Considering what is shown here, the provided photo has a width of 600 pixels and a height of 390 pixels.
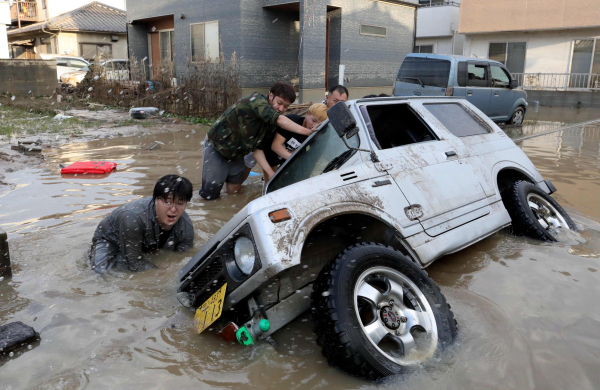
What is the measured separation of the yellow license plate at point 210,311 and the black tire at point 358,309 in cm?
54

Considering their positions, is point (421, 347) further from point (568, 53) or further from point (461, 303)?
point (568, 53)

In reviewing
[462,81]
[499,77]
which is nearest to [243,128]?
[462,81]

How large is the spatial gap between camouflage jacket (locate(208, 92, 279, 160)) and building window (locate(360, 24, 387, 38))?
13572mm

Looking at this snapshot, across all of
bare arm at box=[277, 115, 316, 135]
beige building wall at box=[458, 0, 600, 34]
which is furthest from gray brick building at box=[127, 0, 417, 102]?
bare arm at box=[277, 115, 316, 135]

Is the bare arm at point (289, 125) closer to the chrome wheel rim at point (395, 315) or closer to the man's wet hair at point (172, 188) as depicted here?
the man's wet hair at point (172, 188)

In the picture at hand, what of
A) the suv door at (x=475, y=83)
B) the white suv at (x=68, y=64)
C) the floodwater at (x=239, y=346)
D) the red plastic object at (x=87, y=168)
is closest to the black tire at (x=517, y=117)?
the suv door at (x=475, y=83)

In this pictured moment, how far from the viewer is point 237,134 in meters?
5.93

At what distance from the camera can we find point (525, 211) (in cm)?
459

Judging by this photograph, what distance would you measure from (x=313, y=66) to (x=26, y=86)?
11831mm

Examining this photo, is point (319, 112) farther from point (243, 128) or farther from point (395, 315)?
point (395, 315)

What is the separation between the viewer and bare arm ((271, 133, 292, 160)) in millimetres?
5762

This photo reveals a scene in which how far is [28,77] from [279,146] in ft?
58.8

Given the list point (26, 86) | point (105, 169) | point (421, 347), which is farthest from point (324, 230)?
point (26, 86)

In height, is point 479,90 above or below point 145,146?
above
